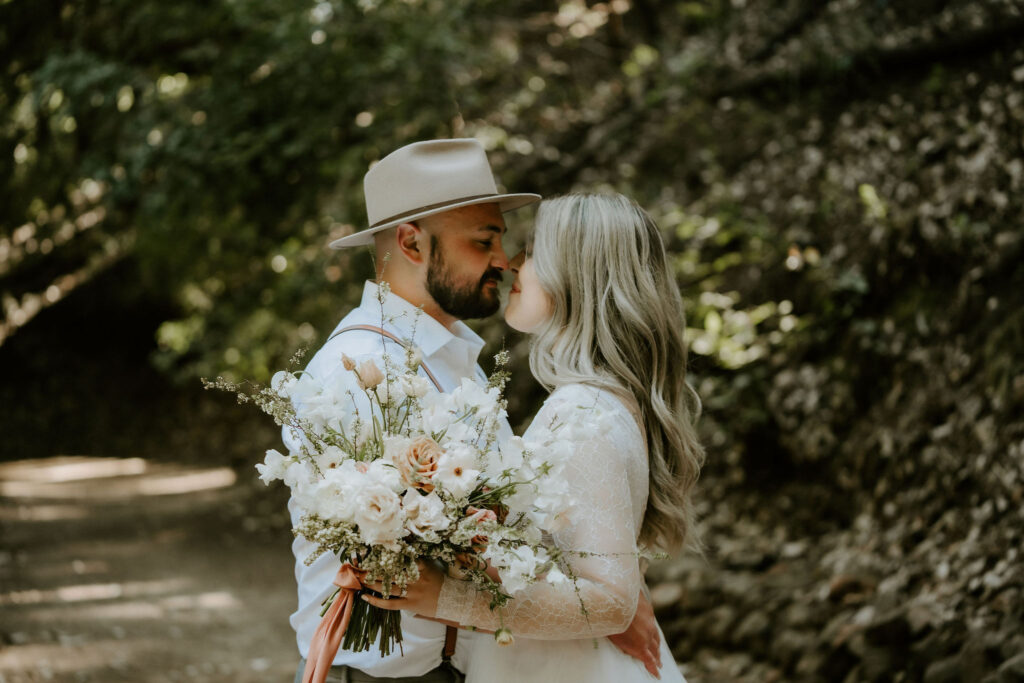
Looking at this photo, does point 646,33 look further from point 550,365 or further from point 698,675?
point 550,365

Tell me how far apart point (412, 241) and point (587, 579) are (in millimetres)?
1232

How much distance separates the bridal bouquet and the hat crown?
840 mm

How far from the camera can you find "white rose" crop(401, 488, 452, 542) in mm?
1805

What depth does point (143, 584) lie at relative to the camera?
875 cm

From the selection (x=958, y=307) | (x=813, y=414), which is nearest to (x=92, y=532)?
(x=813, y=414)

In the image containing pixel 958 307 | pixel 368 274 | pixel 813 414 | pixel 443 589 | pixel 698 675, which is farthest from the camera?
pixel 368 274

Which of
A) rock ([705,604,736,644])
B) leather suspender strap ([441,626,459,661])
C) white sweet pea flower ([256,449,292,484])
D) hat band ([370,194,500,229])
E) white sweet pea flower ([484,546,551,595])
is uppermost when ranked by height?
white sweet pea flower ([256,449,292,484])

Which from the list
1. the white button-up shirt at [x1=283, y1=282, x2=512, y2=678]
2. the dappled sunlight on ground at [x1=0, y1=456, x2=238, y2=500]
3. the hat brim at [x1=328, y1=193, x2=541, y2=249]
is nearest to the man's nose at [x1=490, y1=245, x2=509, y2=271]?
the hat brim at [x1=328, y1=193, x2=541, y2=249]

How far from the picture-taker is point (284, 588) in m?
8.62

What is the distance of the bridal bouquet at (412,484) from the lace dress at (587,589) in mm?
66

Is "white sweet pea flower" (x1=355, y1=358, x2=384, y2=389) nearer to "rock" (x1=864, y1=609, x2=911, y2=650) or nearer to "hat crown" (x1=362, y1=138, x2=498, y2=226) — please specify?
"hat crown" (x1=362, y1=138, x2=498, y2=226)

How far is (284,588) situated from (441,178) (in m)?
6.72

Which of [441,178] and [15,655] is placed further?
[15,655]

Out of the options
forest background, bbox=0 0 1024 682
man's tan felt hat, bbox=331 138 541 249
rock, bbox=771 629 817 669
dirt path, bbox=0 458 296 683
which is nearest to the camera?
man's tan felt hat, bbox=331 138 541 249
